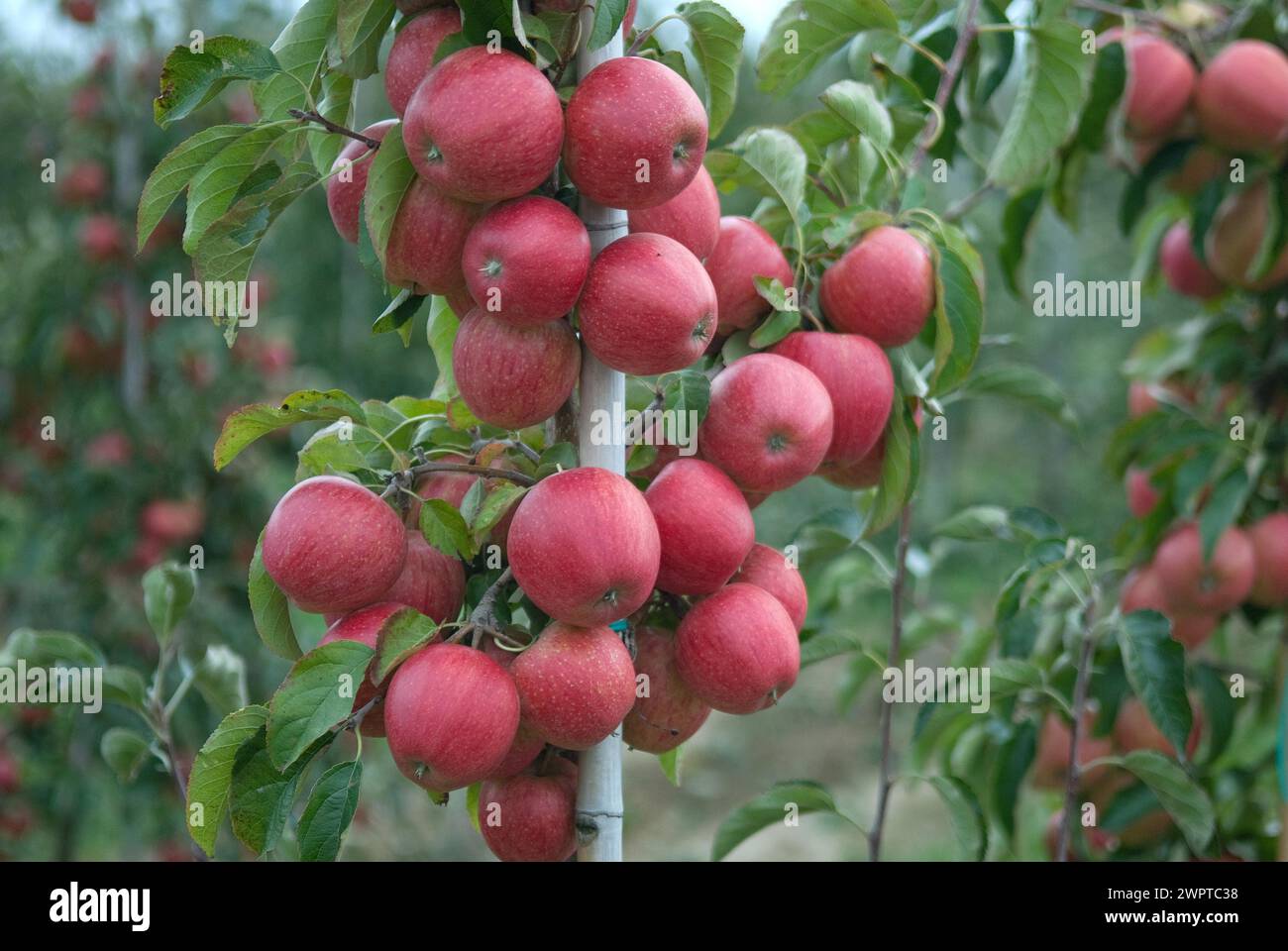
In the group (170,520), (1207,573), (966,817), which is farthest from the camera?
(170,520)

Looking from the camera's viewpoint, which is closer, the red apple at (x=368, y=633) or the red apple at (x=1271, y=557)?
the red apple at (x=368, y=633)

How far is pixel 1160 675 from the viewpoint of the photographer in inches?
41.8

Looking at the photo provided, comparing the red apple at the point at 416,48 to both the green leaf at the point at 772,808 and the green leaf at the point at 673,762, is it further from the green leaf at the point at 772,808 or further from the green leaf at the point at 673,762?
the green leaf at the point at 772,808

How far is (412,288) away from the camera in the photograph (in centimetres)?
71

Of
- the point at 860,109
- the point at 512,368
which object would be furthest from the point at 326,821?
the point at 860,109

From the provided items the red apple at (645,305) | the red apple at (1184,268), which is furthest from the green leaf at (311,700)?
the red apple at (1184,268)

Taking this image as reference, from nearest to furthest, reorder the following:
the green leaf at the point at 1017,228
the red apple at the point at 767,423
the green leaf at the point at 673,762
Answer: the red apple at the point at 767,423 < the green leaf at the point at 673,762 < the green leaf at the point at 1017,228

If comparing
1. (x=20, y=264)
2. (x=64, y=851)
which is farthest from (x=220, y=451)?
(x=20, y=264)

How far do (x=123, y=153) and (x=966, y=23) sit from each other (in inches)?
76.6

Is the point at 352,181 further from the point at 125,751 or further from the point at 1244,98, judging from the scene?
the point at 1244,98

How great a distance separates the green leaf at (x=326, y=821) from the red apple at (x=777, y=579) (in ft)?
0.91

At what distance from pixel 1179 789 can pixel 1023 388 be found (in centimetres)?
39

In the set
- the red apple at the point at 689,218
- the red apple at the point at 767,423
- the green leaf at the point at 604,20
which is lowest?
the red apple at the point at 767,423

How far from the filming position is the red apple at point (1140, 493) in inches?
60.6
